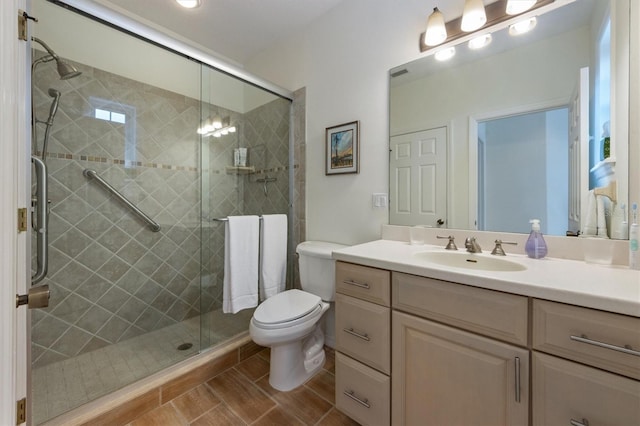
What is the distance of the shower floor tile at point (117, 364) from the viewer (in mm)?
1285

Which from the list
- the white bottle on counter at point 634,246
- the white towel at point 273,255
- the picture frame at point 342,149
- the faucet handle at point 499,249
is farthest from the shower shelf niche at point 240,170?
the white bottle on counter at point 634,246

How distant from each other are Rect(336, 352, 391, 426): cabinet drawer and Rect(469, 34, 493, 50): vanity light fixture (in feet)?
5.48

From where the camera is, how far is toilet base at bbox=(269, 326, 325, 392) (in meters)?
1.52

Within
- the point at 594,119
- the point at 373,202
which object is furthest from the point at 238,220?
the point at 594,119

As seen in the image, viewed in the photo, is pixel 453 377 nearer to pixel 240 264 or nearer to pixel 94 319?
pixel 240 264

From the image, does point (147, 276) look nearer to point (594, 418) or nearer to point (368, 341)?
point (368, 341)

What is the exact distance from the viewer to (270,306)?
1574 millimetres

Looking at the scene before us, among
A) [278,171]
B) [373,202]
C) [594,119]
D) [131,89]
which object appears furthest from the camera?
[278,171]

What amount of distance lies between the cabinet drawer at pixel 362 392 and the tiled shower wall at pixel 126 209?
3.79 ft

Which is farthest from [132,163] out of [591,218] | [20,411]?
[591,218]

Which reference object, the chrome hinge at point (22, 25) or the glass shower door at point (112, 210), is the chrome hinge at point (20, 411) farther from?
the chrome hinge at point (22, 25)

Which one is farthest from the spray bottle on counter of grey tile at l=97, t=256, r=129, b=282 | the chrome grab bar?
grey tile at l=97, t=256, r=129, b=282

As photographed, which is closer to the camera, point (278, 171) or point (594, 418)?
A: point (594, 418)

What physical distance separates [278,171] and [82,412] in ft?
5.87
